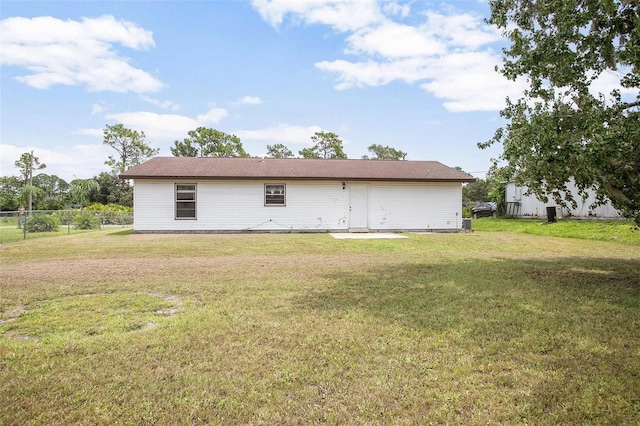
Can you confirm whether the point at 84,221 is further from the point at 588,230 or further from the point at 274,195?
the point at 588,230

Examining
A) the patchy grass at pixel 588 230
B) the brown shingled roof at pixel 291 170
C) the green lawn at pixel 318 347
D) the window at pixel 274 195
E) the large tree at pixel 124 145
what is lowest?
the green lawn at pixel 318 347

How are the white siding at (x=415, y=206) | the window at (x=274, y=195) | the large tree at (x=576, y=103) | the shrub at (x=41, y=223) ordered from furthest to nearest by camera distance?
the white siding at (x=415, y=206), the window at (x=274, y=195), the shrub at (x=41, y=223), the large tree at (x=576, y=103)

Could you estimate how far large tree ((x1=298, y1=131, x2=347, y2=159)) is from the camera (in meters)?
44.6

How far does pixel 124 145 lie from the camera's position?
43094 millimetres

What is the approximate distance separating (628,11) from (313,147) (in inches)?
1583

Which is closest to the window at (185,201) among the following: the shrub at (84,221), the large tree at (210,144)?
the shrub at (84,221)

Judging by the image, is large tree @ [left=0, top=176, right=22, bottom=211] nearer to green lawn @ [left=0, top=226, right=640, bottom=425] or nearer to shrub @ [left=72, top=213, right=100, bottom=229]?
shrub @ [left=72, top=213, right=100, bottom=229]

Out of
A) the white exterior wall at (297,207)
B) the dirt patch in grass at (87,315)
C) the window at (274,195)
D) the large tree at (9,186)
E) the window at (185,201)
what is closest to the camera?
the dirt patch in grass at (87,315)

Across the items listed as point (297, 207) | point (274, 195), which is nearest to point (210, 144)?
point (274, 195)

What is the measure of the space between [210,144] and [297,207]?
30552 mm

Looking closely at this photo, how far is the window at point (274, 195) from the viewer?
16.5 metres

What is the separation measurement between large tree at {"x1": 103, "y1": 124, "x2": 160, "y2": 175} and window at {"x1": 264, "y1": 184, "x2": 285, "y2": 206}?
33.3 meters

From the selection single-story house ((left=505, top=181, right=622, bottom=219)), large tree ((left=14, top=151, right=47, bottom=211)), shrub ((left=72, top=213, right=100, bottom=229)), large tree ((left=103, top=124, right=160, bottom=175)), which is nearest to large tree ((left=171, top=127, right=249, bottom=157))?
large tree ((left=103, top=124, right=160, bottom=175))

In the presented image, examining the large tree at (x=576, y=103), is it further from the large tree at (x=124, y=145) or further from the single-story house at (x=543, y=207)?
the large tree at (x=124, y=145)
